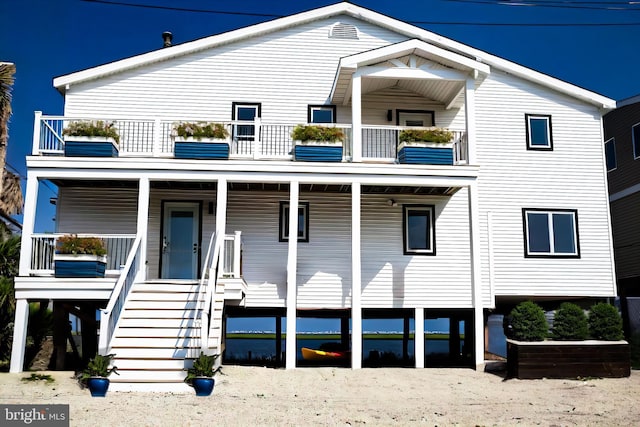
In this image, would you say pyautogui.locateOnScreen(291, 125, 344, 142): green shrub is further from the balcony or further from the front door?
the front door

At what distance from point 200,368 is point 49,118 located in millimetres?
8490

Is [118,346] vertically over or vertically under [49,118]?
under

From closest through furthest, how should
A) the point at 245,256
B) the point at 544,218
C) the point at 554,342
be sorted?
the point at 554,342 < the point at 245,256 < the point at 544,218

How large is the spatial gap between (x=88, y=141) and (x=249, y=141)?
4.36 m

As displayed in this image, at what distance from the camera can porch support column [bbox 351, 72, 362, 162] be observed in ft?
57.8

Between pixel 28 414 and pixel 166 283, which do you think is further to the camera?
pixel 166 283

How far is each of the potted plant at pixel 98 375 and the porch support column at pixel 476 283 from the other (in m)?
8.62

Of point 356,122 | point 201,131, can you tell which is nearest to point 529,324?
point 356,122

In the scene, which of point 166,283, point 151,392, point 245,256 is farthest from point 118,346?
point 245,256

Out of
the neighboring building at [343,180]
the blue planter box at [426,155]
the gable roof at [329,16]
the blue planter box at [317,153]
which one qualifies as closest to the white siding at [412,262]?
the neighboring building at [343,180]

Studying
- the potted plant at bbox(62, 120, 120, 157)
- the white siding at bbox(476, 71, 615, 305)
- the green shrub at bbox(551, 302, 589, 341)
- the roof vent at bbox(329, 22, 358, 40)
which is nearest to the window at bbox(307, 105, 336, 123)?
the roof vent at bbox(329, 22, 358, 40)

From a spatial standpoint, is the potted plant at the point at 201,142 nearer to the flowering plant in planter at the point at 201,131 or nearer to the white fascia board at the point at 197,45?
the flowering plant in planter at the point at 201,131

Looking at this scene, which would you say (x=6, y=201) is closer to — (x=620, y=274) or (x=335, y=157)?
(x=335, y=157)

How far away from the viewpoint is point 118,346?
14.1m
